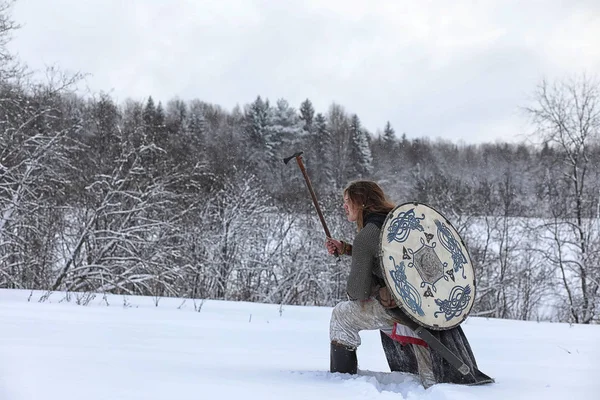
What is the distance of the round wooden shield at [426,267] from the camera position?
2934 millimetres

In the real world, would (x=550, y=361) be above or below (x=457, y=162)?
below

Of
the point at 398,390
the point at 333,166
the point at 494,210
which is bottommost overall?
the point at 398,390

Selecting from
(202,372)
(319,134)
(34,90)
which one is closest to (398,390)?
(202,372)

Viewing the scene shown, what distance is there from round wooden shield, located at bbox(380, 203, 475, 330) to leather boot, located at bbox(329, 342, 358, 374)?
19.6 inches

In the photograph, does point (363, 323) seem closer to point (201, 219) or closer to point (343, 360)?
point (343, 360)

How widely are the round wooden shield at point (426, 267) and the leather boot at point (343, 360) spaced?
498 mm

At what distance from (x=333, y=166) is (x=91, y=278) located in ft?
92.3

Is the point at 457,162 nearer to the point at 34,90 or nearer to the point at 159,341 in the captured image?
the point at 34,90

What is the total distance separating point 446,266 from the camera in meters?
3.11

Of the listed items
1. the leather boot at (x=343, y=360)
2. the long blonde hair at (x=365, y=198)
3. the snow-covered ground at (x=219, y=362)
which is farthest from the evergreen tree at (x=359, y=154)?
the leather boot at (x=343, y=360)

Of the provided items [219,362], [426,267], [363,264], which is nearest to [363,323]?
[363,264]

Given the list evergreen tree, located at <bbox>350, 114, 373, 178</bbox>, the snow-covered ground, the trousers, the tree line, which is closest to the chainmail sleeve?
the trousers

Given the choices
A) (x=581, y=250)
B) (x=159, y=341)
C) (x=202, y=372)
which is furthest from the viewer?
(x=581, y=250)

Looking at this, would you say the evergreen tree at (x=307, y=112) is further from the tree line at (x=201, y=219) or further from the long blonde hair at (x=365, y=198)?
the long blonde hair at (x=365, y=198)
